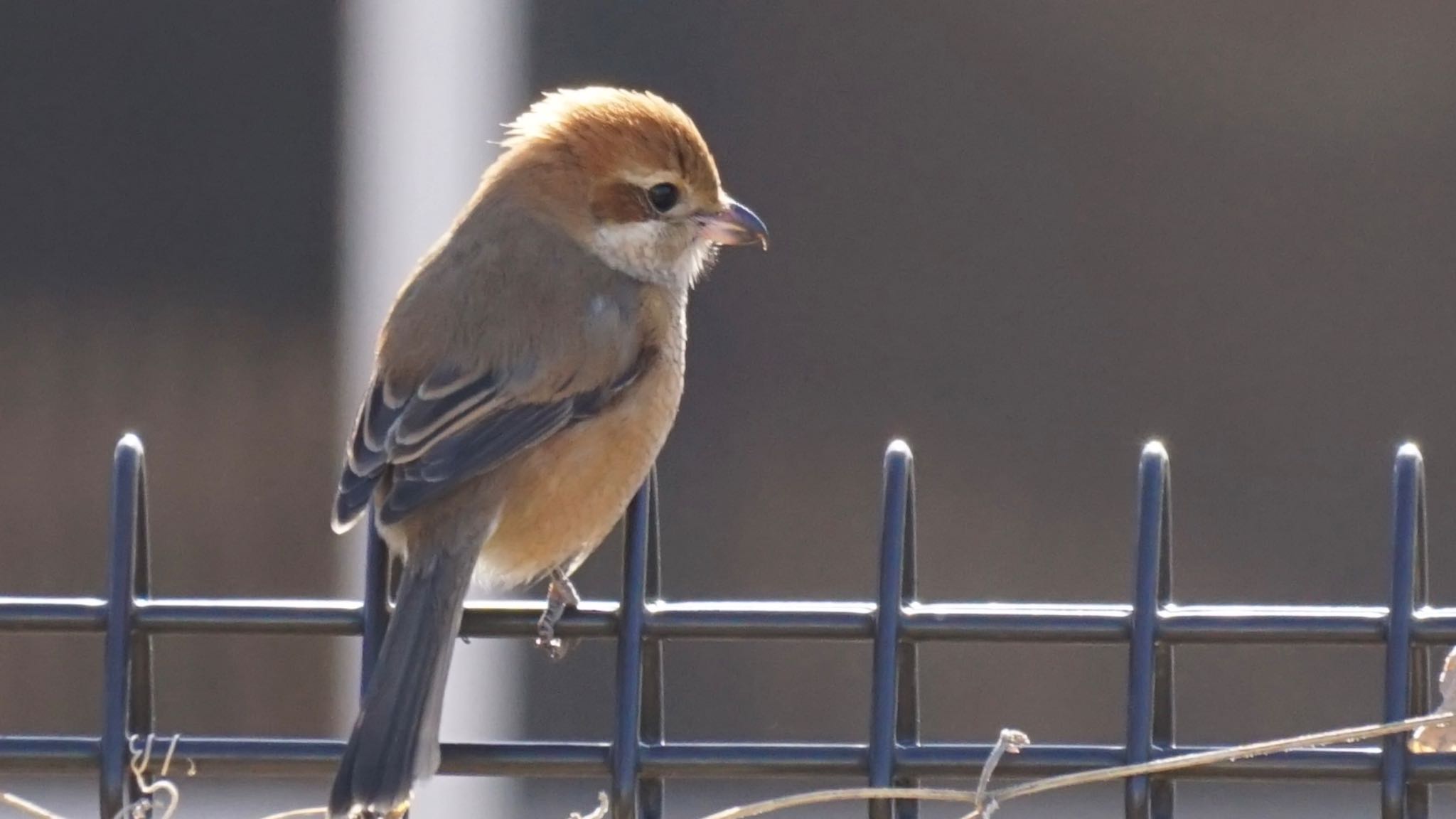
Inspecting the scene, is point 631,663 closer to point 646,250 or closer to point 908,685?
point 908,685

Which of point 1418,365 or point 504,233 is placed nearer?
point 504,233

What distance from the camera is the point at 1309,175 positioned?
646 centimetres

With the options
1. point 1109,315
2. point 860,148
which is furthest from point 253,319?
point 1109,315

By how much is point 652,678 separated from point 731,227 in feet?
5.38

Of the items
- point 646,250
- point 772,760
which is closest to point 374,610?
point 772,760

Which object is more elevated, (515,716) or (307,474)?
(307,474)

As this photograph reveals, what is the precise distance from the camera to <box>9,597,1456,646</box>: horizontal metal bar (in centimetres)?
183

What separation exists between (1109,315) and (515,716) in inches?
93.3

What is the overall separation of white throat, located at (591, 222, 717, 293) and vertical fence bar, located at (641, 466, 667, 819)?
1330 millimetres

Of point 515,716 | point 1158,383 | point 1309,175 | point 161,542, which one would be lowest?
point 515,716

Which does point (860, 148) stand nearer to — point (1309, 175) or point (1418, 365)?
point (1309, 175)

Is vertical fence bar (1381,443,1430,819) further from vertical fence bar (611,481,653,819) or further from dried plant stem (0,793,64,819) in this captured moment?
dried plant stem (0,793,64,819)

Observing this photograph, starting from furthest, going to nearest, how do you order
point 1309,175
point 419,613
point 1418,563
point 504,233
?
point 1309,175, point 504,233, point 419,613, point 1418,563

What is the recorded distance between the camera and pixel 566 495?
2.98m
